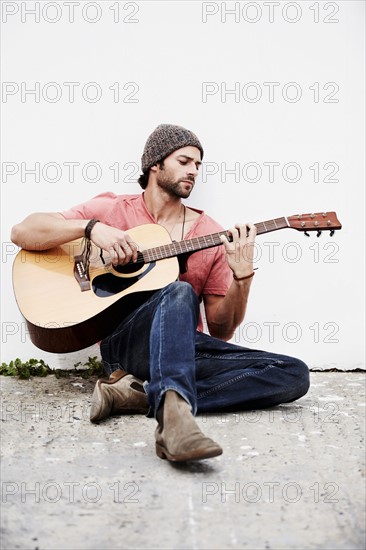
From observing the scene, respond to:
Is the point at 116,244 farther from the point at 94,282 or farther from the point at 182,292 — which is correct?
the point at 182,292

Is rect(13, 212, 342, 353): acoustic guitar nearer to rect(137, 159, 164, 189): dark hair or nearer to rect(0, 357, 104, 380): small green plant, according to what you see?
rect(137, 159, 164, 189): dark hair

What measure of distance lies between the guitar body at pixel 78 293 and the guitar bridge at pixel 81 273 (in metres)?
0.01

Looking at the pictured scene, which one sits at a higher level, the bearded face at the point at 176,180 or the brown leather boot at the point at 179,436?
the bearded face at the point at 176,180

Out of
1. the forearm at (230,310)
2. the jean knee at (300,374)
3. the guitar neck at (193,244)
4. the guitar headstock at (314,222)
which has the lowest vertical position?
the jean knee at (300,374)

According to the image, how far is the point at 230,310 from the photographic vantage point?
291cm

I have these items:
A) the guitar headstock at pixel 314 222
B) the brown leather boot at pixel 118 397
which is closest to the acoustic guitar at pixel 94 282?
the guitar headstock at pixel 314 222

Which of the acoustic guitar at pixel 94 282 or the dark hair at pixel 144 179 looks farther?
the dark hair at pixel 144 179

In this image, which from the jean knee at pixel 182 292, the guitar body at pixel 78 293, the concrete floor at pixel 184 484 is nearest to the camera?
the concrete floor at pixel 184 484

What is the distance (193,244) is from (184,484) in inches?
45.9

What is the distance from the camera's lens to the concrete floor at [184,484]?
5.46ft

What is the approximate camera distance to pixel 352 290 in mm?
3598

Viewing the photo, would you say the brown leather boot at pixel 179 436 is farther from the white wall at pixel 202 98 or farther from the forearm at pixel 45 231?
the white wall at pixel 202 98

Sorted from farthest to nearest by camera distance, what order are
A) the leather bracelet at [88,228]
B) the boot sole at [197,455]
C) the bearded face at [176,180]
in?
the bearded face at [176,180]
the leather bracelet at [88,228]
the boot sole at [197,455]

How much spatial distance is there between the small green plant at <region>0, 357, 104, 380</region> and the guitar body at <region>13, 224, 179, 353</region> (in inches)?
24.3
